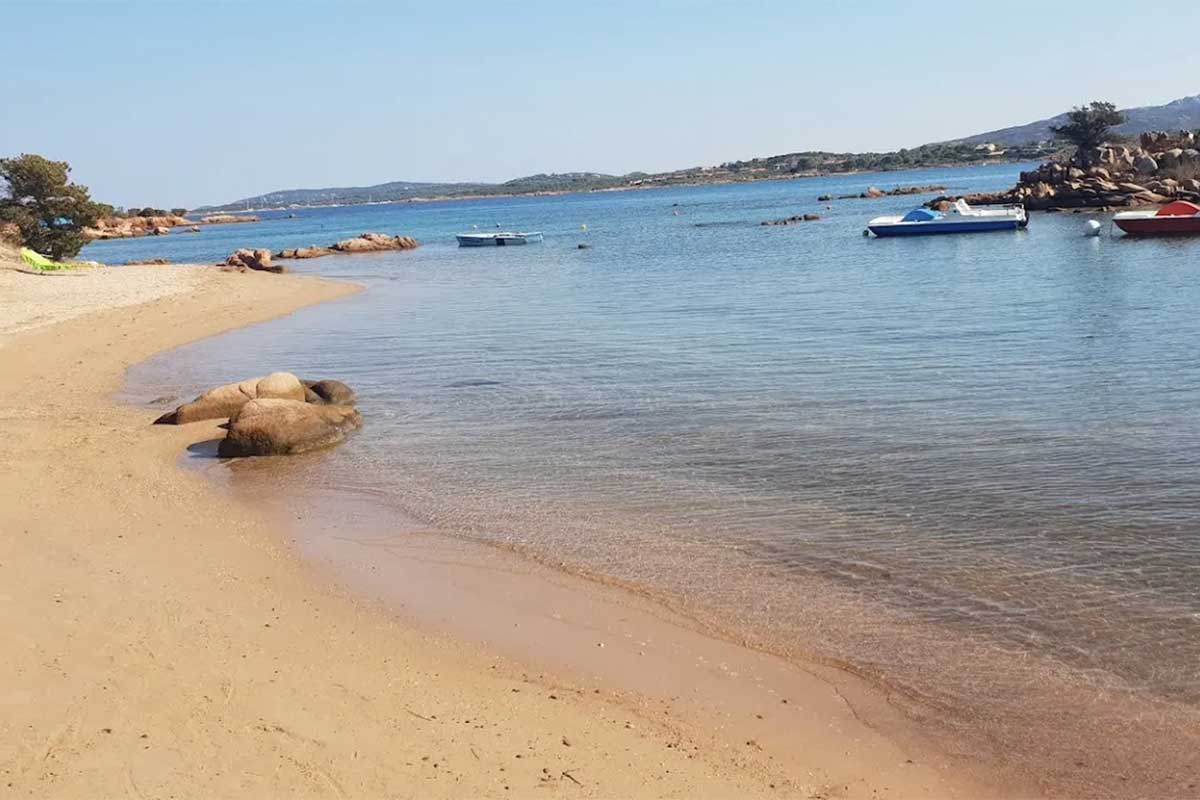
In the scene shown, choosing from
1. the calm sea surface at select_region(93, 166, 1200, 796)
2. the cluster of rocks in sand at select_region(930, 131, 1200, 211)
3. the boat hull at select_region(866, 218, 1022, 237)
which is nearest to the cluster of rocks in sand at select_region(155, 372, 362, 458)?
the calm sea surface at select_region(93, 166, 1200, 796)

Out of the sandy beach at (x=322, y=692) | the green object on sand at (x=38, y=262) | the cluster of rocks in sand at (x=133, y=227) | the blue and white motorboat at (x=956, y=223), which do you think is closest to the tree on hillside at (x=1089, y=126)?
the blue and white motorboat at (x=956, y=223)

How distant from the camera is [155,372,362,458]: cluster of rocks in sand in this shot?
1477 centimetres

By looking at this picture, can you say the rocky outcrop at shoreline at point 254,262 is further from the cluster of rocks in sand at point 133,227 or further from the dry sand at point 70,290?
the cluster of rocks in sand at point 133,227

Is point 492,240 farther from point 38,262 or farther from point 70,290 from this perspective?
point 70,290

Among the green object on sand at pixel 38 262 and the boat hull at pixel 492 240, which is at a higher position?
the green object on sand at pixel 38 262

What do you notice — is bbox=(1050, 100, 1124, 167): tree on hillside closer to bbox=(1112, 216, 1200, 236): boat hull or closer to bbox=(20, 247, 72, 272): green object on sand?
bbox=(1112, 216, 1200, 236): boat hull

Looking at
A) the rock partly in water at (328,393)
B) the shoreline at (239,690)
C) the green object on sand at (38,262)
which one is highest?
the green object on sand at (38,262)

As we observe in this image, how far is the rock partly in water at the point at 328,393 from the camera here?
694 inches

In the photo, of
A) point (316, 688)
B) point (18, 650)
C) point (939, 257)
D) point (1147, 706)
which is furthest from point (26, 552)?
point (939, 257)

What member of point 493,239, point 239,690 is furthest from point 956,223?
point 239,690

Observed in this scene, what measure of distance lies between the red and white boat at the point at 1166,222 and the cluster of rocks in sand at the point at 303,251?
40.4 m

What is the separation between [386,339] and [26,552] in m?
17.0

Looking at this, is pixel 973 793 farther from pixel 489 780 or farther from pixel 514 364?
pixel 514 364

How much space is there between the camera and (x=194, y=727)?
264 inches
